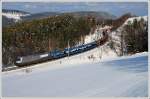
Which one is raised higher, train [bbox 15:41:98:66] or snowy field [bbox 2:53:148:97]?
train [bbox 15:41:98:66]

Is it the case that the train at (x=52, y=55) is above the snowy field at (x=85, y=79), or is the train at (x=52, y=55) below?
above

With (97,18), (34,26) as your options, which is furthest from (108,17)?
(34,26)

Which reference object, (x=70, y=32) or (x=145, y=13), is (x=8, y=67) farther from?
(x=145, y=13)

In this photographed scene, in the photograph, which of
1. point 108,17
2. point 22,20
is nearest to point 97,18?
point 108,17

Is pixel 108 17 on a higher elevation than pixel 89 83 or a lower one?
higher
